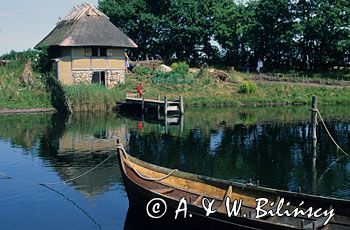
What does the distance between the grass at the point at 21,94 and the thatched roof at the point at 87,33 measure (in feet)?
16.2

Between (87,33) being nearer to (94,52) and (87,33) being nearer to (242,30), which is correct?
(94,52)

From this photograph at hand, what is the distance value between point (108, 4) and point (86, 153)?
5011 centimetres

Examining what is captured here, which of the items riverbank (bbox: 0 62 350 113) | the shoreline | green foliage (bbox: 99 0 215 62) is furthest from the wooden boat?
green foliage (bbox: 99 0 215 62)

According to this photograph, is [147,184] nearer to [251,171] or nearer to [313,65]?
[251,171]

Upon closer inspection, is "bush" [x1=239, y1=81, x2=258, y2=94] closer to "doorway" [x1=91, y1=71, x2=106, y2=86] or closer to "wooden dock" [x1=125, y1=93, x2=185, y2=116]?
"wooden dock" [x1=125, y1=93, x2=185, y2=116]

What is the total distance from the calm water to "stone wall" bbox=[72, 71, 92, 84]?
28.6ft

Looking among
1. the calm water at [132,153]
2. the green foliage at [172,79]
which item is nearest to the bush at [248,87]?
the green foliage at [172,79]

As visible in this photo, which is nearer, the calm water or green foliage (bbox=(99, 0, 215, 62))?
the calm water

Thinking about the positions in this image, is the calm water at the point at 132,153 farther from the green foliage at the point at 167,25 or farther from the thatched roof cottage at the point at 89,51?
the green foliage at the point at 167,25

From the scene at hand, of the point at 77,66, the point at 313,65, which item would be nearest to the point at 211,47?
the point at 313,65

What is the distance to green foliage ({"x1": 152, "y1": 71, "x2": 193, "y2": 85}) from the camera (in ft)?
178

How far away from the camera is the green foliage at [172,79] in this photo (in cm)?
5428

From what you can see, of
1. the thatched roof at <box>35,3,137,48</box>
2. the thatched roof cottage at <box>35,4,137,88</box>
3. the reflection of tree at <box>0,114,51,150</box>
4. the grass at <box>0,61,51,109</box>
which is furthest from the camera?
the thatched roof cottage at <box>35,4,137,88</box>

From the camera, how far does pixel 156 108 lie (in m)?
48.2
